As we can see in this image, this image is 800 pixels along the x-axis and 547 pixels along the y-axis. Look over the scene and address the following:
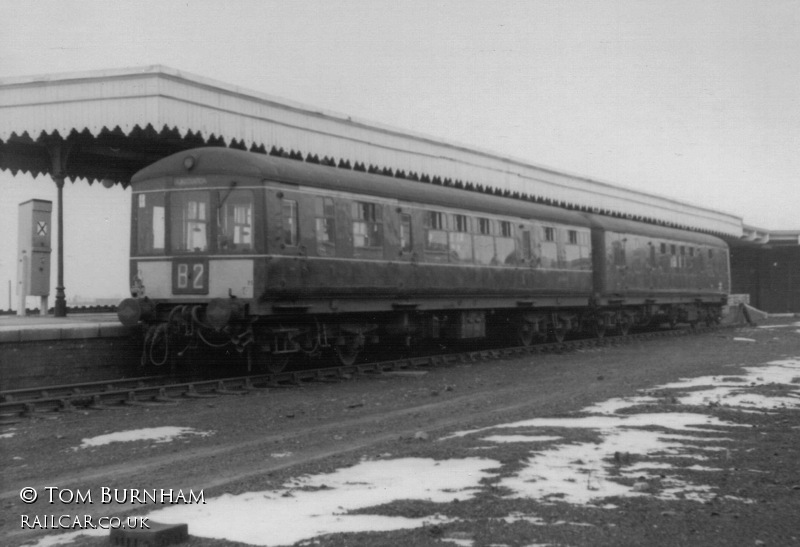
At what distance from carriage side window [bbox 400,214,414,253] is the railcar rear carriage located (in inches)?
1.2

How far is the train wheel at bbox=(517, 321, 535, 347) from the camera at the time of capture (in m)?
21.8

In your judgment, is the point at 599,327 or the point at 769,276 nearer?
the point at 599,327

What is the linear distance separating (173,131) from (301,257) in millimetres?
4008

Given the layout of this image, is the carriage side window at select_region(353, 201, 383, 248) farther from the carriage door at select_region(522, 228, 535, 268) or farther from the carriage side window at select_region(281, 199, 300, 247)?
the carriage door at select_region(522, 228, 535, 268)

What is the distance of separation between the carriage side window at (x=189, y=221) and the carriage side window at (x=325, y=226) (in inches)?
72.0

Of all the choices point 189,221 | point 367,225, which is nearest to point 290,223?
point 189,221

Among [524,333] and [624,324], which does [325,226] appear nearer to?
[524,333]

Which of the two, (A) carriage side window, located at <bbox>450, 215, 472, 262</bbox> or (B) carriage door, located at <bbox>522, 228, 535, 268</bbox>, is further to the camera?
(B) carriage door, located at <bbox>522, 228, 535, 268</bbox>

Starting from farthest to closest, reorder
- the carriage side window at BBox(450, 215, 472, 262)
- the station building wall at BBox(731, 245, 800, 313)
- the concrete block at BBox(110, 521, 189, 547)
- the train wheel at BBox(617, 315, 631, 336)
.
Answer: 1. the station building wall at BBox(731, 245, 800, 313)
2. the train wheel at BBox(617, 315, 631, 336)
3. the carriage side window at BBox(450, 215, 472, 262)
4. the concrete block at BBox(110, 521, 189, 547)

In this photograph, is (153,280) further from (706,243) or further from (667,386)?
(706,243)

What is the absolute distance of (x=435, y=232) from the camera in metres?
17.8

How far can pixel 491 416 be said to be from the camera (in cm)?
1057

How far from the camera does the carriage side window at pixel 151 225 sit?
14.4 m

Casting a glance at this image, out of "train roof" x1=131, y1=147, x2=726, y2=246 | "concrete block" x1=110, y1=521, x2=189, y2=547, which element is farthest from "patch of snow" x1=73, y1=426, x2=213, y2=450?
"train roof" x1=131, y1=147, x2=726, y2=246
